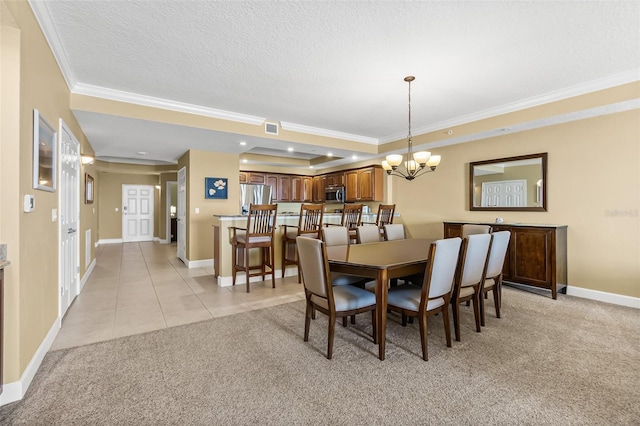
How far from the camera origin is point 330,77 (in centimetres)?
330

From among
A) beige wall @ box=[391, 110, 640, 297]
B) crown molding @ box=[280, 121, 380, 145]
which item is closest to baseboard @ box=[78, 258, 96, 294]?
crown molding @ box=[280, 121, 380, 145]

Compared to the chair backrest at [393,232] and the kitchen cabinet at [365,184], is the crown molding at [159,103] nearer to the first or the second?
the chair backrest at [393,232]

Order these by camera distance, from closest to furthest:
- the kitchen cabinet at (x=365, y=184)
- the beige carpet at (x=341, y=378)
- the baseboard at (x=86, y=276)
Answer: the beige carpet at (x=341, y=378)
the baseboard at (x=86, y=276)
the kitchen cabinet at (x=365, y=184)

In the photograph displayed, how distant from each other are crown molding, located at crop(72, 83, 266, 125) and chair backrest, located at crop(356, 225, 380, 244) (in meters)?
2.43

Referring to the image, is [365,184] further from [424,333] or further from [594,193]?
[424,333]

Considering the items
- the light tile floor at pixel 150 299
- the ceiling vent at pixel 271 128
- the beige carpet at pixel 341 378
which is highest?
the ceiling vent at pixel 271 128

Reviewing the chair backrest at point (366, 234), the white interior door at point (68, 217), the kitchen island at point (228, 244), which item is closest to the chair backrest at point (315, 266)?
the chair backrest at point (366, 234)

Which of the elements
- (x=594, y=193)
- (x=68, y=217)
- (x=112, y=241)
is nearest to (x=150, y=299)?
(x=68, y=217)

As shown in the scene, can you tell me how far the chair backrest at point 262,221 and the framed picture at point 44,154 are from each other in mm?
2038

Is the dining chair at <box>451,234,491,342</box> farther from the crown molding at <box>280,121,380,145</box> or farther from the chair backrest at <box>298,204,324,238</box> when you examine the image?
the crown molding at <box>280,121,380,145</box>

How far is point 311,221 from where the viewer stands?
180 inches

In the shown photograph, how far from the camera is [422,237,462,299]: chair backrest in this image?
7.22 feet

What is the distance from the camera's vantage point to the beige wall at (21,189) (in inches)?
70.2

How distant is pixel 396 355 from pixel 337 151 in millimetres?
4384
